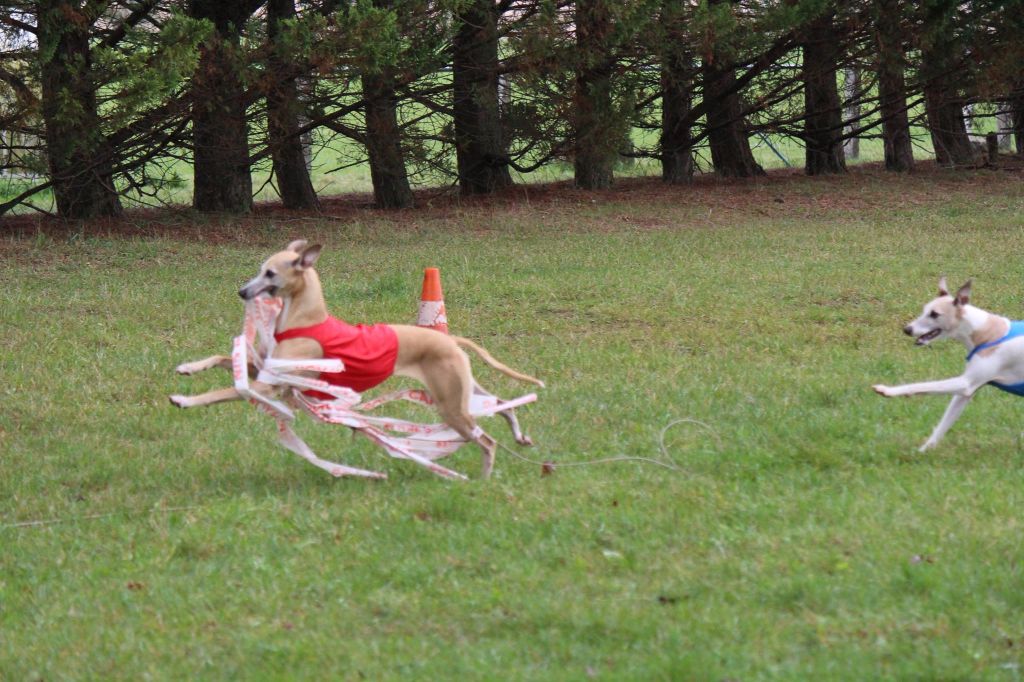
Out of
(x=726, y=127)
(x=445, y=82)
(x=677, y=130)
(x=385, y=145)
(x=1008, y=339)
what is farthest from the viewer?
(x=726, y=127)

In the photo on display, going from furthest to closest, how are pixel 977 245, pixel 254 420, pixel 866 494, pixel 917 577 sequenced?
pixel 977 245
pixel 254 420
pixel 866 494
pixel 917 577

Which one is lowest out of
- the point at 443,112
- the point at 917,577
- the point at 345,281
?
the point at 917,577

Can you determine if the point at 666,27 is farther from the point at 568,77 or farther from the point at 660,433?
the point at 660,433

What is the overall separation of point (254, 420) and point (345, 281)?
535 cm

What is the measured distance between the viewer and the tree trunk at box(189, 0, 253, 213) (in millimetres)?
15305

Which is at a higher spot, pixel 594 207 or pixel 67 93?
pixel 67 93

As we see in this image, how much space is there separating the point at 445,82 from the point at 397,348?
42.5 ft

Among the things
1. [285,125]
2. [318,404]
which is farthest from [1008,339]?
[285,125]

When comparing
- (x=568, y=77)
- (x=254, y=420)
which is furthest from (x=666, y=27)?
(x=254, y=420)

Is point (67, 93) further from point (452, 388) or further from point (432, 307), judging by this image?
point (452, 388)

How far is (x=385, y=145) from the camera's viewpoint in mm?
18547

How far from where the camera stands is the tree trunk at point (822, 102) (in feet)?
68.1

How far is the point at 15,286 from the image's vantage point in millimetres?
13148

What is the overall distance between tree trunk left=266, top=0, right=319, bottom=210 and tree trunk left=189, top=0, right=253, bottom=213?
400mm
